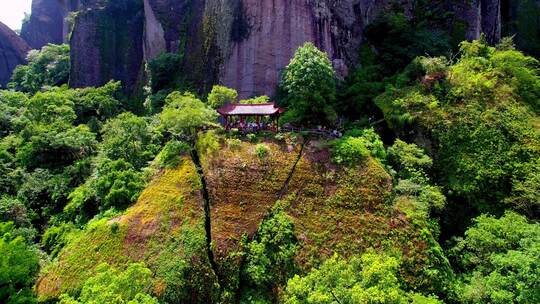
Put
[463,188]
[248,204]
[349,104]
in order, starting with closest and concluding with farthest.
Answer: [248,204]
[463,188]
[349,104]

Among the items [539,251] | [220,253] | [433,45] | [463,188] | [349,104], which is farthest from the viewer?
[433,45]

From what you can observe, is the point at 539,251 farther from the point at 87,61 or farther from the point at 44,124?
the point at 87,61

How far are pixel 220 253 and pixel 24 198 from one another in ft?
49.5

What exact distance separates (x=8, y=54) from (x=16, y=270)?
59.4 meters

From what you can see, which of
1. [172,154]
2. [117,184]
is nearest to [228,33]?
[172,154]

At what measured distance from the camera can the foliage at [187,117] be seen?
26703 millimetres

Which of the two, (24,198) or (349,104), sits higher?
(349,104)

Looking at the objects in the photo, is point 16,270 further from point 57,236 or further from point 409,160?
point 409,160

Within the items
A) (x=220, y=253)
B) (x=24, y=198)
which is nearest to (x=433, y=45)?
(x=220, y=253)

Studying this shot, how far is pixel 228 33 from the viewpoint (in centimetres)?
3628

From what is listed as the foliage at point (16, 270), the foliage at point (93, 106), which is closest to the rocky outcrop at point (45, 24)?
the foliage at point (93, 106)

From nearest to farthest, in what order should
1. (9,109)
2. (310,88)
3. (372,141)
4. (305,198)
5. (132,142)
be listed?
(305,198), (310,88), (372,141), (132,142), (9,109)

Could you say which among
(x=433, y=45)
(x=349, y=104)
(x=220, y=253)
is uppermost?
(x=433, y=45)

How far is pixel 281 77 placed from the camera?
1310 inches
